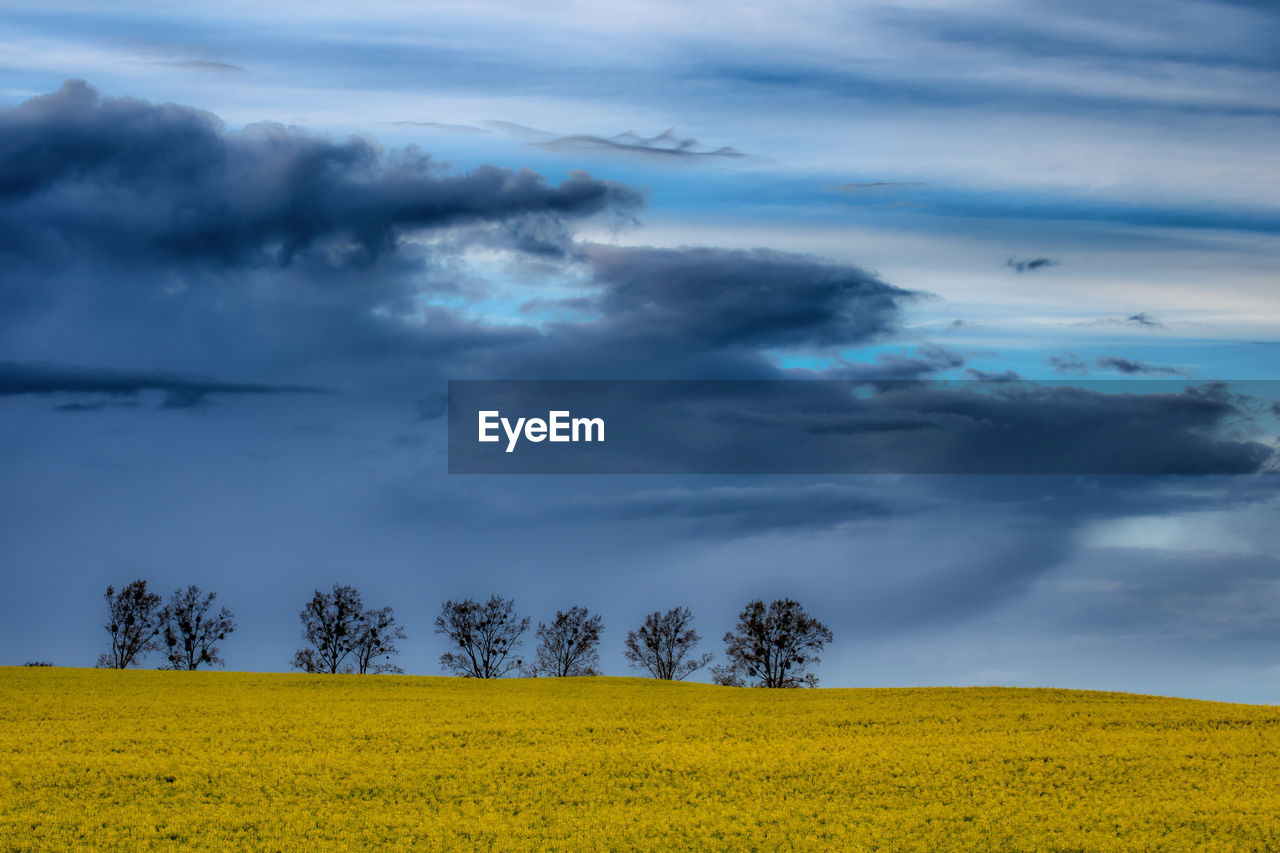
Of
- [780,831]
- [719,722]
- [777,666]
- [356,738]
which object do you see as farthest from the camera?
[777,666]

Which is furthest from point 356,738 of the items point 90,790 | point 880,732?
point 880,732

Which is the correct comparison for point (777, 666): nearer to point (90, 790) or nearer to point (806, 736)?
point (806, 736)

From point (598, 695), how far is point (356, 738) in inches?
836

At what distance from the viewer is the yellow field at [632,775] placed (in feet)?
94.5

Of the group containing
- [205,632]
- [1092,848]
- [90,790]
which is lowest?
[1092,848]

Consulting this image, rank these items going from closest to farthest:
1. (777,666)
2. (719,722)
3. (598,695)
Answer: (719,722), (598,695), (777,666)

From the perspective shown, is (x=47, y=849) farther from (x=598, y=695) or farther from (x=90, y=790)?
(x=598, y=695)

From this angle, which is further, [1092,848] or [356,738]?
[356,738]

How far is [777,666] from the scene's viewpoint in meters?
89.6

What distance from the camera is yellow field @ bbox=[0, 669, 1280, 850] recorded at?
1134 inches

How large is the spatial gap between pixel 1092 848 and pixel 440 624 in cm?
7282

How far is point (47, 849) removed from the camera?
26828 mm

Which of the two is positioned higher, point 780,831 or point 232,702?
point 232,702

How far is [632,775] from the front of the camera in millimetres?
35250
